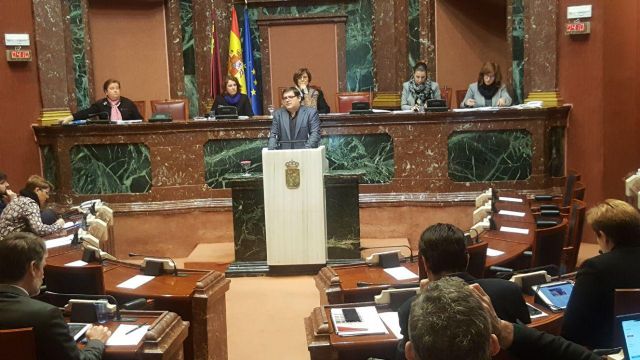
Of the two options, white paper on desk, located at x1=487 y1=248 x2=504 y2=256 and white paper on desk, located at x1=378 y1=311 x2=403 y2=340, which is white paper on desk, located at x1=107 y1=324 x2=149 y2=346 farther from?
white paper on desk, located at x1=487 y1=248 x2=504 y2=256

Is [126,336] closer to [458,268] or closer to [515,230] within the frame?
[458,268]

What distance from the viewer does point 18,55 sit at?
27.3 ft

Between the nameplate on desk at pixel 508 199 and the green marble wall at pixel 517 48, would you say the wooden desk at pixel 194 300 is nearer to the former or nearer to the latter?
the nameplate on desk at pixel 508 199

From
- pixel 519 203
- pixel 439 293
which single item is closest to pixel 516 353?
pixel 439 293

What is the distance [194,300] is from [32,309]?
1340mm

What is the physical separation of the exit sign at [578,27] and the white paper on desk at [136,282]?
5733 mm

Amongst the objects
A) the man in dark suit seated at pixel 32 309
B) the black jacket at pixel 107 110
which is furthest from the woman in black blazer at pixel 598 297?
the black jacket at pixel 107 110

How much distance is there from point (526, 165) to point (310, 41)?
3.81 meters

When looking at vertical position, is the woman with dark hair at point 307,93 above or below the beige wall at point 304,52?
below

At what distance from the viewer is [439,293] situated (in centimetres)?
162

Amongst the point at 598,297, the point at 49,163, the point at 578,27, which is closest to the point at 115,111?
the point at 49,163

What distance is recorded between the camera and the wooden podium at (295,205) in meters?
6.59

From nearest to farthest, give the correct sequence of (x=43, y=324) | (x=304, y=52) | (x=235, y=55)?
(x=43, y=324) < (x=235, y=55) < (x=304, y=52)

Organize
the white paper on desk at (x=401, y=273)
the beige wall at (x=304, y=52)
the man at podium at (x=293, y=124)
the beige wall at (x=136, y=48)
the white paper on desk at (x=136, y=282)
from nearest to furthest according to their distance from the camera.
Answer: the white paper on desk at (x=401, y=273) < the white paper on desk at (x=136, y=282) < the man at podium at (x=293, y=124) < the beige wall at (x=136, y=48) < the beige wall at (x=304, y=52)
